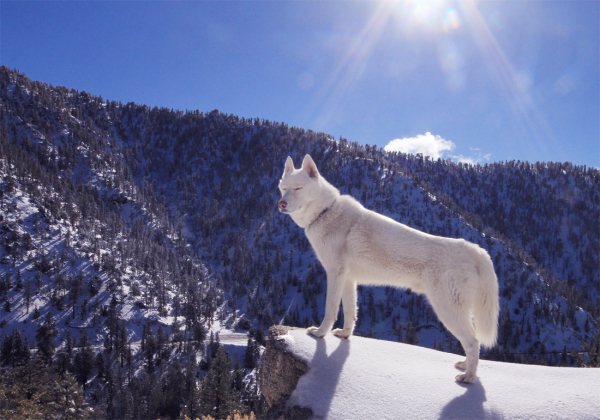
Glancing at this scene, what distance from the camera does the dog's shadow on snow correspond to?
17.4 ft

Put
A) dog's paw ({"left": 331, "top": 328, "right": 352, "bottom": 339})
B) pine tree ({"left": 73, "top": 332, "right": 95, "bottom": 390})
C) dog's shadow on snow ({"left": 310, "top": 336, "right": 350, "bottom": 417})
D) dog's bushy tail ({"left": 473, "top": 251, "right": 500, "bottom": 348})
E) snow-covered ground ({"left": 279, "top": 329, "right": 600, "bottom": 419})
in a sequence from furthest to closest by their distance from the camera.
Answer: pine tree ({"left": 73, "top": 332, "right": 95, "bottom": 390}) → dog's paw ({"left": 331, "top": 328, "right": 352, "bottom": 339}) → dog's bushy tail ({"left": 473, "top": 251, "right": 500, "bottom": 348}) → dog's shadow on snow ({"left": 310, "top": 336, "right": 350, "bottom": 417}) → snow-covered ground ({"left": 279, "top": 329, "right": 600, "bottom": 419})

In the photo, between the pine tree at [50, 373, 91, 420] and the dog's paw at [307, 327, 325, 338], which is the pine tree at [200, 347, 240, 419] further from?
the dog's paw at [307, 327, 325, 338]

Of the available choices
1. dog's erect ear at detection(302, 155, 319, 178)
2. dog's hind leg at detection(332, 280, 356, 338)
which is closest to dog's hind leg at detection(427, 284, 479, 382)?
dog's hind leg at detection(332, 280, 356, 338)

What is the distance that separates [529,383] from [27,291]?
544ft

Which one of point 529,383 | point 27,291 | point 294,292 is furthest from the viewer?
point 294,292

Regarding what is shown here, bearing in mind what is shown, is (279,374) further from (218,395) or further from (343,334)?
(218,395)

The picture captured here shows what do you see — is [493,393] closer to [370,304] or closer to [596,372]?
[596,372]

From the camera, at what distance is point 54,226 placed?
527 ft

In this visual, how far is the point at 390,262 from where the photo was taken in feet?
19.6

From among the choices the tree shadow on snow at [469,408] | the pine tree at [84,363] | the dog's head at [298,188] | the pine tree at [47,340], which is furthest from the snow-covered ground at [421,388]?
the pine tree at [47,340]

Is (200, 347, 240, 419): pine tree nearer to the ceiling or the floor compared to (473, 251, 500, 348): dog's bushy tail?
nearer to the floor

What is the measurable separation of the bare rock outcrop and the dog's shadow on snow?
276mm

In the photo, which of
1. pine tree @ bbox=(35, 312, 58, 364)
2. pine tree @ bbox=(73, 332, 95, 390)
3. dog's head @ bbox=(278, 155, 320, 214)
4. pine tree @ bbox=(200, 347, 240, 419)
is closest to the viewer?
dog's head @ bbox=(278, 155, 320, 214)

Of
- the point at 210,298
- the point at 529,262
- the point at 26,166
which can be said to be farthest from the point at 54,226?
the point at 529,262
